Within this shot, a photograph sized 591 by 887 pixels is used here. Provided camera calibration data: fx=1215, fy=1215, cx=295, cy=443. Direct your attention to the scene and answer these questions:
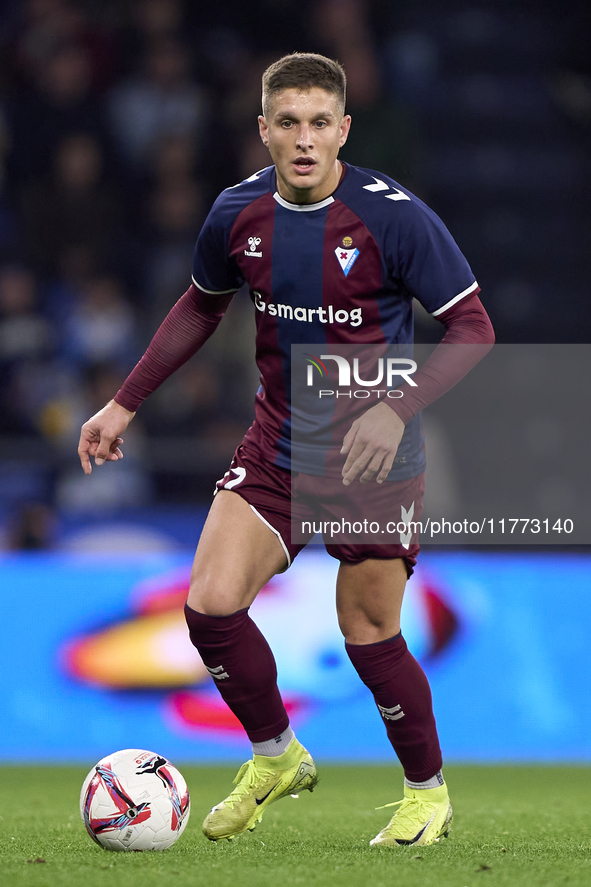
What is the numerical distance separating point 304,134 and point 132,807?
198 centimetres

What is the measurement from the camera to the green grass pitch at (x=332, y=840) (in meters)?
2.88

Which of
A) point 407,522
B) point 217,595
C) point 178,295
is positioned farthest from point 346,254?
point 178,295

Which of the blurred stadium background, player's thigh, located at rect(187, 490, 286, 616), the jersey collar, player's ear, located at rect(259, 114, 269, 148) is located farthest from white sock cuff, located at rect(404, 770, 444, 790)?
the blurred stadium background

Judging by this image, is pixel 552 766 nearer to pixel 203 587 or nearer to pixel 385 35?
pixel 203 587

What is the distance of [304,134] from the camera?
3486 millimetres

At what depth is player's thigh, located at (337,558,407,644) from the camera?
144 inches

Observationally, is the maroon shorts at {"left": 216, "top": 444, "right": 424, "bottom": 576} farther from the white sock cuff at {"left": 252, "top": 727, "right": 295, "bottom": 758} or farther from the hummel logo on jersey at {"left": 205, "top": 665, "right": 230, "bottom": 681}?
the white sock cuff at {"left": 252, "top": 727, "right": 295, "bottom": 758}

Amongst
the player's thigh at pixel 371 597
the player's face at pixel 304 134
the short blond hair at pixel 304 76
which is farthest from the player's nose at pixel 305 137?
the player's thigh at pixel 371 597

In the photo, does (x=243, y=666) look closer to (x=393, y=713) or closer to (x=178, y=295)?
(x=393, y=713)

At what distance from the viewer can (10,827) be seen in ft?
13.3

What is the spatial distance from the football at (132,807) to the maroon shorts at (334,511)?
0.76 meters

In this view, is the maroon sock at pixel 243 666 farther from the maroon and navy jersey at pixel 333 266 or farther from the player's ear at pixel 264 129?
the player's ear at pixel 264 129

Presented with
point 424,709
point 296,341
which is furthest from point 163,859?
point 296,341

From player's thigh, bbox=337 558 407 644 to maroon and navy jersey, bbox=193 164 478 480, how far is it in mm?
284
